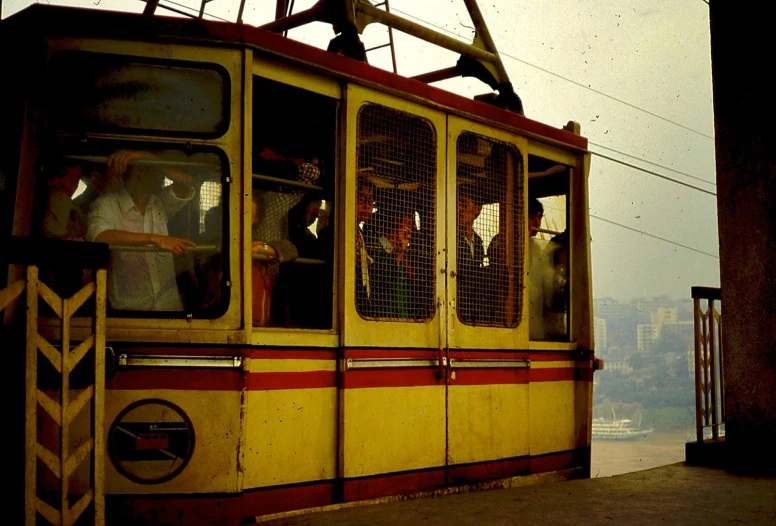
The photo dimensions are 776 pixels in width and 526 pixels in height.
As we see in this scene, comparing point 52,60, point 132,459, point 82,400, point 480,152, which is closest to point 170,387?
point 132,459

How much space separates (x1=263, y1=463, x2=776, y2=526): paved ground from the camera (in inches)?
164

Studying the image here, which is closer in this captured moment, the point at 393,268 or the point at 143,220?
the point at 143,220

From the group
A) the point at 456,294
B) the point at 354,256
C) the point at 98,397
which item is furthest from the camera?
the point at 456,294

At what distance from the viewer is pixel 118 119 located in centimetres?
382

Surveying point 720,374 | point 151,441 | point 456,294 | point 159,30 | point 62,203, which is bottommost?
point 151,441

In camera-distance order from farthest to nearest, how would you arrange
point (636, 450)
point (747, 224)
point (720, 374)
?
1. point (636, 450)
2. point (720, 374)
3. point (747, 224)

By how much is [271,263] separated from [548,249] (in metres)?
2.57

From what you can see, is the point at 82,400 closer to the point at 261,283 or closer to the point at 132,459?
the point at 132,459

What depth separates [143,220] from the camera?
12.6 ft

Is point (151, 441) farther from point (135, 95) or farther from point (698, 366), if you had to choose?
point (698, 366)

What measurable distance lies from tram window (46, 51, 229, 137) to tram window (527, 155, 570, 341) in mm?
2734

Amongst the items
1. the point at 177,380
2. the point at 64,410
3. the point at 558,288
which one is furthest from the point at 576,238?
the point at 64,410

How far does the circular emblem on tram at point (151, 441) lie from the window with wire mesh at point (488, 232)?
2.01 meters

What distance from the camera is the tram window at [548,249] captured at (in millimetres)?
6016
